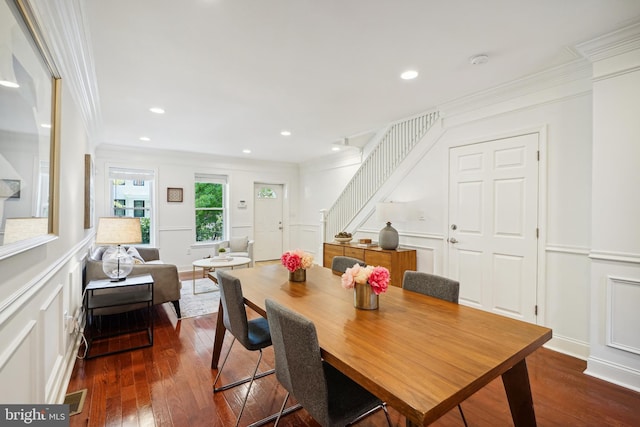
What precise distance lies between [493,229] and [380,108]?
188 centimetres

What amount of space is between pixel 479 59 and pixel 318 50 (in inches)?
51.5

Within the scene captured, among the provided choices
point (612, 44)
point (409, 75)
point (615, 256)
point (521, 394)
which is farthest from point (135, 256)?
point (612, 44)

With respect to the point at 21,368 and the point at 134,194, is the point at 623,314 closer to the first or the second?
the point at 21,368

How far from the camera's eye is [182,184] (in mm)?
6164

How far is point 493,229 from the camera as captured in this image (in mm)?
3123

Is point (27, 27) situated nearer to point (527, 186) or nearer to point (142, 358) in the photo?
point (142, 358)

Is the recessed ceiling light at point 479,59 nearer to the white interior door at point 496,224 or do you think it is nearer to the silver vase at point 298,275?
the white interior door at point 496,224

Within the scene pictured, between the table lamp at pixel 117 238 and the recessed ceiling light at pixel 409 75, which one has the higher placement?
the recessed ceiling light at pixel 409 75

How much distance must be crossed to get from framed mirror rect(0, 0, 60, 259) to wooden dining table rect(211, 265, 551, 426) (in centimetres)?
107

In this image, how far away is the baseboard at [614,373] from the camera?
2102mm

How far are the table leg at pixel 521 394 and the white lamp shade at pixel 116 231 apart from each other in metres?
3.06

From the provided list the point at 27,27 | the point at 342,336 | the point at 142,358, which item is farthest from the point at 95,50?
the point at 342,336

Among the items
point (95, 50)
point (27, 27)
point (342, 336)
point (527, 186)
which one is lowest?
point (342, 336)

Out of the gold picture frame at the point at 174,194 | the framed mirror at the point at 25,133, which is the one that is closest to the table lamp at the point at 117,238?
the framed mirror at the point at 25,133
